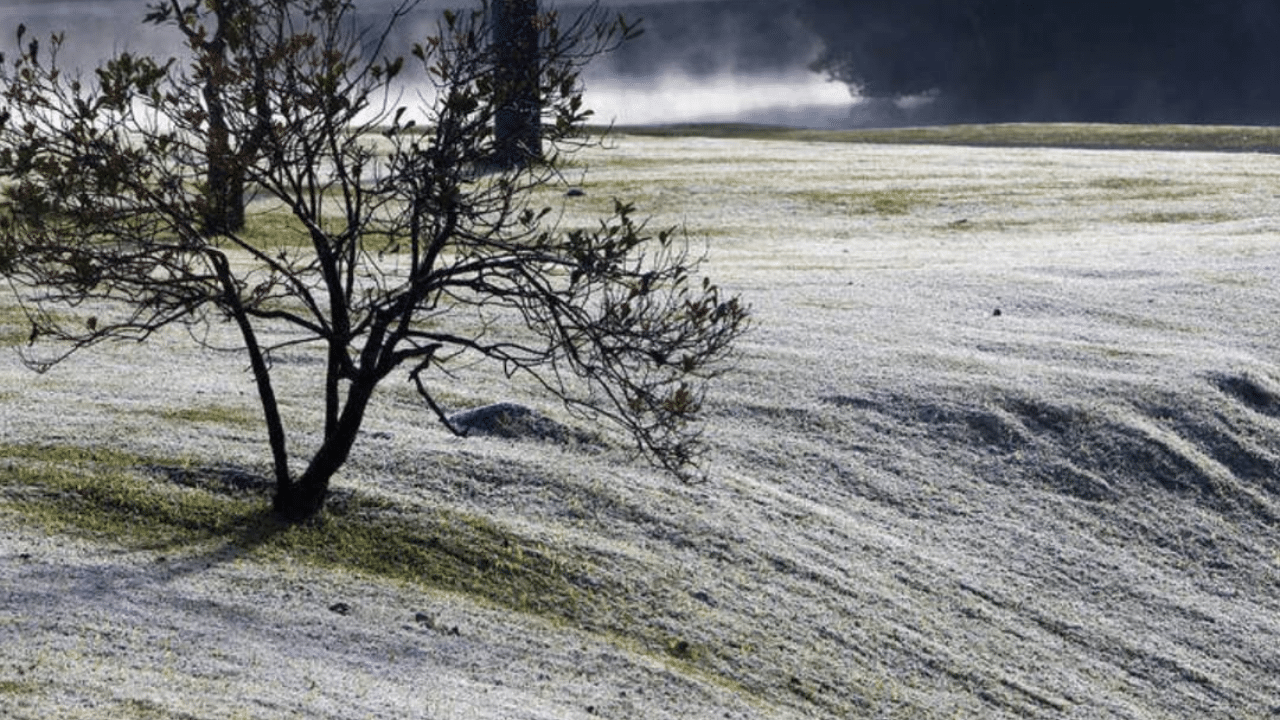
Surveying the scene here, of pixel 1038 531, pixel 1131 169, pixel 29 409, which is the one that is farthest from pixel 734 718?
pixel 1131 169

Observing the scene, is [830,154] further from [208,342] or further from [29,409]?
[29,409]

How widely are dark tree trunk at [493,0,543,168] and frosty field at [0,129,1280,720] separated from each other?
335 centimetres

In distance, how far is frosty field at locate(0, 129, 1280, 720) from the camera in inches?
466

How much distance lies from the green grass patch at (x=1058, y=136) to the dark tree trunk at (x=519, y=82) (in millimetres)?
43794

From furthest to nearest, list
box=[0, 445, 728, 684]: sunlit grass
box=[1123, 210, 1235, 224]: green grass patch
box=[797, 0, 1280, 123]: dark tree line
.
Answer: box=[797, 0, 1280, 123]: dark tree line → box=[1123, 210, 1235, 224]: green grass patch → box=[0, 445, 728, 684]: sunlit grass

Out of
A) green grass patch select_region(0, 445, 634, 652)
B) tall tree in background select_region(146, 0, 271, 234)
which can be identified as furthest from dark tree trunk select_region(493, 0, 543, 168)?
green grass patch select_region(0, 445, 634, 652)

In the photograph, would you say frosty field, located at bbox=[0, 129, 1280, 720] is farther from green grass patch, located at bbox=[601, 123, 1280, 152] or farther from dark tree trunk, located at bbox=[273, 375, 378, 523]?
green grass patch, located at bbox=[601, 123, 1280, 152]

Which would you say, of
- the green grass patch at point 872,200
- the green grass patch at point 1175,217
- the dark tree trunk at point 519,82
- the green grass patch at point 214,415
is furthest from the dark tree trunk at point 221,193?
the green grass patch at point 1175,217

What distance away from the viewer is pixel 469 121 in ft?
41.1

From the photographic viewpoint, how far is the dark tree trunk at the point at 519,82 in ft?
40.6

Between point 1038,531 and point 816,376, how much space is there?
3578 millimetres

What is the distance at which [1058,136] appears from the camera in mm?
58438

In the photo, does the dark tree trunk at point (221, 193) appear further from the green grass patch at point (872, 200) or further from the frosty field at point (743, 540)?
the green grass patch at point (872, 200)

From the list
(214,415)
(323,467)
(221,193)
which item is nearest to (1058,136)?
(214,415)
